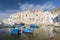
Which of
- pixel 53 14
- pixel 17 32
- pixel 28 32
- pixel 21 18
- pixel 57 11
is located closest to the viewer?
pixel 17 32

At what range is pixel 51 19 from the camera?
37312 mm

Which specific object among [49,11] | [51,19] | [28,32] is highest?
[49,11]

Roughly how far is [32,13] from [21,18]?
15.3 feet

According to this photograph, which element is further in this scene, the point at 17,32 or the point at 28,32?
the point at 28,32

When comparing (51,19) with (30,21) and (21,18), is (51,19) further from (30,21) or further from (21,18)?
(21,18)

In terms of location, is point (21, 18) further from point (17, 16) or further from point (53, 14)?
point (53, 14)

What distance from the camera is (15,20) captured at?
43.5 meters

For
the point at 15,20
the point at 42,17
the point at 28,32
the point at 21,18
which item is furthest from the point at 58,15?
the point at 28,32

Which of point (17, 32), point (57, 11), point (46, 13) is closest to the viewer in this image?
point (17, 32)

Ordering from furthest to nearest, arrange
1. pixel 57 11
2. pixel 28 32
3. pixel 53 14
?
pixel 53 14 < pixel 57 11 < pixel 28 32

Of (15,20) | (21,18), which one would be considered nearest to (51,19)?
(21,18)

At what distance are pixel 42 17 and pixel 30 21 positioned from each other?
4348 mm

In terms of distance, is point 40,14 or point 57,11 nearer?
point 57,11

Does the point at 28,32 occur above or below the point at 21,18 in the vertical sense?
below
